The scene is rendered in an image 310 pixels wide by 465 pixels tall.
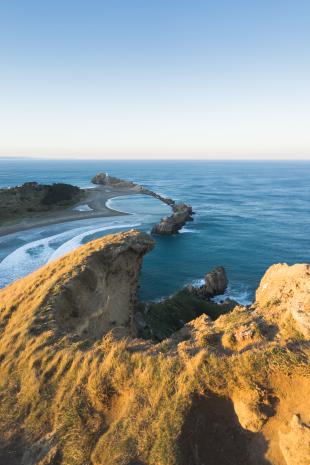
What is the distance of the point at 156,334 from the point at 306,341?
16.6 meters

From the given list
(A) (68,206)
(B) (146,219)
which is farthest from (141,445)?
(A) (68,206)

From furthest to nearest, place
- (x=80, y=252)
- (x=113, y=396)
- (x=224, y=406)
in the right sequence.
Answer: (x=80, y=252) < (x=113, y=396) < (x=224, y=406)

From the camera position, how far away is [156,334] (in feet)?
82.6

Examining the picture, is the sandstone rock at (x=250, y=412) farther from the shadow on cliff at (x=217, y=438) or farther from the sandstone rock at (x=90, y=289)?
the sandstone rock at (x=90, y=289)

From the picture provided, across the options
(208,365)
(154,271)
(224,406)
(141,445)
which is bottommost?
(154,271)

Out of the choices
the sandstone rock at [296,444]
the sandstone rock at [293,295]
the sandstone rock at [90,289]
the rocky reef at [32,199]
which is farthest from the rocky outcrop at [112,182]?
the sandstone rock at [296,444]

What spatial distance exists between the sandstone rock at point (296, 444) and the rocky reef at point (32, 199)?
72.4 metres

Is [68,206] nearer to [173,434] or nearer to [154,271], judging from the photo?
[154,271]

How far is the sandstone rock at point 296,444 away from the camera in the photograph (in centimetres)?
A: 768

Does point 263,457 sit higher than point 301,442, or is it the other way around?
point 301,442

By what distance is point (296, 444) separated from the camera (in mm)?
7895

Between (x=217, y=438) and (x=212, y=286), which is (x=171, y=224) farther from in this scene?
(x=217, y=438)

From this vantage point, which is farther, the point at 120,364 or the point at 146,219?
the point at 146,219

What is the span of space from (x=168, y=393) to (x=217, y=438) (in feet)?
6.18
